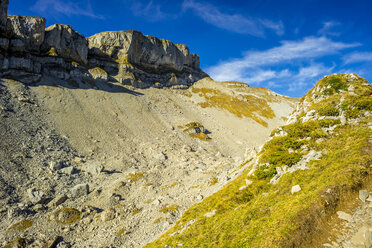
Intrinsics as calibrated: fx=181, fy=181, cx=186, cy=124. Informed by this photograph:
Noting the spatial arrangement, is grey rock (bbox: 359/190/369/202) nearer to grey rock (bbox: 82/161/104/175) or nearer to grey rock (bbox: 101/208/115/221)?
grey rock (bbox: 101/208/115/221)

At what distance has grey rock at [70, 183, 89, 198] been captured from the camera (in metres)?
24.2

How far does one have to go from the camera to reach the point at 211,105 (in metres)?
82.7

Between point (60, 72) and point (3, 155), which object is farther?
point (60, 72)

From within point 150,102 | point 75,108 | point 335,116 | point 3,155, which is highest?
point 150,102

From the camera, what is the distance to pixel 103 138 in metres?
41.1

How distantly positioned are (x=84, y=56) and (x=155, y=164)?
63198mm

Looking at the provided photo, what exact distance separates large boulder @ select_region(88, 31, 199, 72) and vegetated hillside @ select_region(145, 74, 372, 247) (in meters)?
82.9

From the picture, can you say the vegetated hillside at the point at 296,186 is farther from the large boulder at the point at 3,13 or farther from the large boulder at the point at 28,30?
the large boulder at the point at 3,13

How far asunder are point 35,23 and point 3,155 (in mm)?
55407

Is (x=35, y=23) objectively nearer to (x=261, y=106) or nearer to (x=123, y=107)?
(x=123, y=107)

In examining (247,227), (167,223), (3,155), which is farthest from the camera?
(3,155)

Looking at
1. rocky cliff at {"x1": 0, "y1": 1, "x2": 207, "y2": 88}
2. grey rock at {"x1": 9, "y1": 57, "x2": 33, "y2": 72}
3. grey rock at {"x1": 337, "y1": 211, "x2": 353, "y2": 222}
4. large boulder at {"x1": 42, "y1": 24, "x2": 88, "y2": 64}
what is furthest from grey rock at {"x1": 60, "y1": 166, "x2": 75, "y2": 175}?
large boulder at {"x1": 42, "y1": 24, "x2": 88, "y2": 64}

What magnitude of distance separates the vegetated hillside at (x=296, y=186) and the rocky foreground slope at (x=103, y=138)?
591 centimetres

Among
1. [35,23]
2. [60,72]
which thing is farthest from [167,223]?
[35,23]
